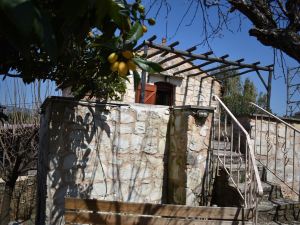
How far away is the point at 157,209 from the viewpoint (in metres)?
3.18

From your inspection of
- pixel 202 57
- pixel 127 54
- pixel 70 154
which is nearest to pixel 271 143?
pixel 202 57

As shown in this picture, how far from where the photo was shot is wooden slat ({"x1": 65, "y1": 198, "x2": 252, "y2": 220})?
3135 millimetres

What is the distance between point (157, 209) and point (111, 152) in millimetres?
1858

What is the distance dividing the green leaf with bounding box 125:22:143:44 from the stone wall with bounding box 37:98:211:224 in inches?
126

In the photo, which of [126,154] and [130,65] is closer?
[130,65]

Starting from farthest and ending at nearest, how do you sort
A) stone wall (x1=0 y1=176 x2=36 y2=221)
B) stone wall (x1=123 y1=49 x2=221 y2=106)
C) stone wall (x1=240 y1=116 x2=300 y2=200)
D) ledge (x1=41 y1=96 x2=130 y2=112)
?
stone wall (x1=123 y1=49 x2=221 y2=106)
stone wall (x1=0 y1=176 x2=36 y2=221)
stone wall (x1=240 y1=116 x2=300 y2=200)
ledge (x1=41 y1=96 x2=130 y2=112)

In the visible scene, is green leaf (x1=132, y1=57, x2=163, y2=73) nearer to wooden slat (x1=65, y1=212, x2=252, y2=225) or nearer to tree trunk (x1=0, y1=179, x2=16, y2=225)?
wooden slat (x1=65, y1=212, x2=252, y2=225)

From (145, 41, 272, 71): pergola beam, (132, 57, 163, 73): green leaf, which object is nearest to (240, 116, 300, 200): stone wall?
(145, 41, 272, 71): pergola beam

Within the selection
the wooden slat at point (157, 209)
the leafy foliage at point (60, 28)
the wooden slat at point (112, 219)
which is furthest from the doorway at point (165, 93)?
the leafy foliage at point (60, 28)

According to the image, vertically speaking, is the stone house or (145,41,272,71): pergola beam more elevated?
(145,41,272,71): pergola beam

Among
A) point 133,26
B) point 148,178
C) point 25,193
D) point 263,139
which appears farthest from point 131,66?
point 25,193

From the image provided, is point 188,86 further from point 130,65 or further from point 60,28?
point 60,28

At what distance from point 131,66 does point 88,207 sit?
1.99 m

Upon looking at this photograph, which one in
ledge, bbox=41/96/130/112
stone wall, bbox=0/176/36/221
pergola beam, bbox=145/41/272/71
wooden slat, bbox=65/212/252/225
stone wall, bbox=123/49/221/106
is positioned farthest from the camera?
stone wall, bbox=123/49/221/106
